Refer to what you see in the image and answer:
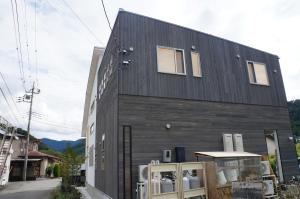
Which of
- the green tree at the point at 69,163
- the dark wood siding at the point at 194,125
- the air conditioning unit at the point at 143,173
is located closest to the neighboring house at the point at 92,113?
the green tree at the point at 69,163

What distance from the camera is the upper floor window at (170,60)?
923cm

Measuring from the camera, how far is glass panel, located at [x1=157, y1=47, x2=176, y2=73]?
9194 mm

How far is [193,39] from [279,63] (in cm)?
522

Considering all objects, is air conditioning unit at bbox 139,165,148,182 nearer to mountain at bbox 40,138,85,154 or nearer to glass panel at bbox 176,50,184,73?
glass panel at bbox 176,50,184,73

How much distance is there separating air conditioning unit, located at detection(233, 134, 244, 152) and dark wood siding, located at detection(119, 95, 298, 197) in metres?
0.29

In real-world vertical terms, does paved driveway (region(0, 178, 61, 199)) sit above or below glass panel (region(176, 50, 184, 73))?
below

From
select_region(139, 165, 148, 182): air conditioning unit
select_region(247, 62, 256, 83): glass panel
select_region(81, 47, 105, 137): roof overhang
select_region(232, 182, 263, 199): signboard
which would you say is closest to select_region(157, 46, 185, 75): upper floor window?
select_region(139, 165, 148, 182): air conditioning unit

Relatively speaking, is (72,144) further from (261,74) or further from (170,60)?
(261,74)

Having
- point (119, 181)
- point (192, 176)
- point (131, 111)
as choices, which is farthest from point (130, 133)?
point (192, 176)

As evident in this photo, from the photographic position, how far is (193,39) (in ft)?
33.7

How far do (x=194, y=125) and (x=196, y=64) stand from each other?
253 cm

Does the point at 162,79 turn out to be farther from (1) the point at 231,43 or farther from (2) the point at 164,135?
(1) the point at 231,43

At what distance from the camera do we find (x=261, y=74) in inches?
460

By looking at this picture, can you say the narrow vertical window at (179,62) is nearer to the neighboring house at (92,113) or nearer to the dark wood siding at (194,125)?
the dark wood siding at (194,125)
